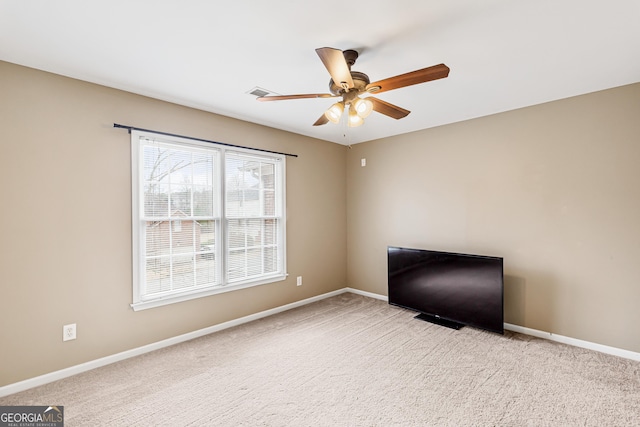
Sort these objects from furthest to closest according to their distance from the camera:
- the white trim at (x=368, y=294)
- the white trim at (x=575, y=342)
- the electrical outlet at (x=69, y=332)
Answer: the white trim at (x=368, y=294), the white trim at (x=575, y=342), the electrical outlet at (x=69, y=332)

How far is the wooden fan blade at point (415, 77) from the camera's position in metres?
1.77

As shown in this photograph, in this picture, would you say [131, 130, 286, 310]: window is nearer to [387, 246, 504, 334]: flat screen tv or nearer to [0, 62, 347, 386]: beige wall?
[0, 62, 347, 386]: beige wall

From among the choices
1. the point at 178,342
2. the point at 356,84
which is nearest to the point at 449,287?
the point at 356,84

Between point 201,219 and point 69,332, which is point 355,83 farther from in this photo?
point 69,332

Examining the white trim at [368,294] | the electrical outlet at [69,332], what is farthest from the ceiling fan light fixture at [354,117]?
the white trim at [368,294]

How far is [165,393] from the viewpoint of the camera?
2.30 m

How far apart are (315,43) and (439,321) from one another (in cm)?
327

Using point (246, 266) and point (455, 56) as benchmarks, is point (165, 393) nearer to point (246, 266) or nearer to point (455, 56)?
point (246, 266)

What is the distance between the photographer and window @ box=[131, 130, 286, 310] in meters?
2.98

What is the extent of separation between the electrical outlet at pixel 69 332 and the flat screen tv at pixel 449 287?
3400 millimetres

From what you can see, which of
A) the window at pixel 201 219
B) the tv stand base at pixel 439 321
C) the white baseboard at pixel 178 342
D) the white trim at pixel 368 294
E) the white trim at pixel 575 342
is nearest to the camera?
the white baseboard at pixel 178 342

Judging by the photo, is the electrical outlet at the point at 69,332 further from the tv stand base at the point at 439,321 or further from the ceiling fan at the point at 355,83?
the tv stand base at the point at 439,321

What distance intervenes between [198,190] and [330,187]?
2097 mm

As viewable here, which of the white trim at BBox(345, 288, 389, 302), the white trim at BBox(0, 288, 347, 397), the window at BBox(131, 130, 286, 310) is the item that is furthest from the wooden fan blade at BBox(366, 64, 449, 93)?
the white trim at BBox(345, 288, 389, 302)
